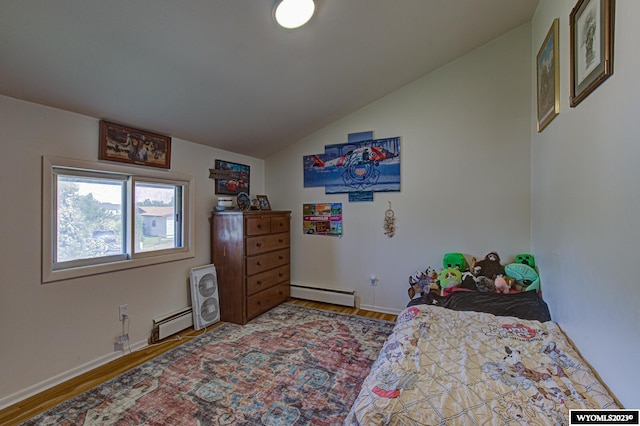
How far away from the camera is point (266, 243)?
331cm

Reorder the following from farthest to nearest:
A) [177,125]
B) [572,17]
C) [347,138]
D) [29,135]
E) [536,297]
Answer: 1. [347,138]
2. [177,125]
3. [536,297]
4. [29,135]
5. [572,17]

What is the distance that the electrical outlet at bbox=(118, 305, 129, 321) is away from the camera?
234 cm

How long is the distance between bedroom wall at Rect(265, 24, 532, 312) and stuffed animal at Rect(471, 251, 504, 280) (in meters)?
0.11

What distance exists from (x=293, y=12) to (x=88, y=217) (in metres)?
2.28

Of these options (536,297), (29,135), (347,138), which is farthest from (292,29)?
(536,297)

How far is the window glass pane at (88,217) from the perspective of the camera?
81.7 inches

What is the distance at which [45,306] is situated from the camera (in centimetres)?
191

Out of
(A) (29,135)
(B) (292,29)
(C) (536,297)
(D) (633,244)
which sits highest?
(B) (292,29)

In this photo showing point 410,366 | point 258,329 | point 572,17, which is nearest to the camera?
point 410,366

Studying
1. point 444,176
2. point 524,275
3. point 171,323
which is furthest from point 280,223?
point 524,275

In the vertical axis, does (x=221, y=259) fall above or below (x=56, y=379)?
above

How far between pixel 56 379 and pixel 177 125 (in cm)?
223

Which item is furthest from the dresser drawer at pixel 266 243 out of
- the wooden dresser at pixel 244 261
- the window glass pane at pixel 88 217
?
the window glass pane at pixel 88 217

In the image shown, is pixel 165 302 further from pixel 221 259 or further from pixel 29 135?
pixel 29 135
